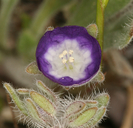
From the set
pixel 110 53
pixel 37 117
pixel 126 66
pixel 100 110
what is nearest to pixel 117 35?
pixel 110 53

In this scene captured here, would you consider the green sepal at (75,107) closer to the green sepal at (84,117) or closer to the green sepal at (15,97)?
the green sepal at (84,117)

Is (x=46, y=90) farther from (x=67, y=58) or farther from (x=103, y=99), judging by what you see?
(x=67, y=58)

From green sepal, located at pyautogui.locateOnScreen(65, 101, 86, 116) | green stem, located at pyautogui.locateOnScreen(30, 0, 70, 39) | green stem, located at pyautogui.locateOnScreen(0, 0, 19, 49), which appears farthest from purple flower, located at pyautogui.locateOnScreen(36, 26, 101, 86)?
green stem, located at pyautogui.locateOnScreen(30, 0, 70, 39)

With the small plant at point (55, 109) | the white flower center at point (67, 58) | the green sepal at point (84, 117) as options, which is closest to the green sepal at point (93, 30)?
the white flower center at point (67, 58)

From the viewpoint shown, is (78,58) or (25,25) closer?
(78,58)

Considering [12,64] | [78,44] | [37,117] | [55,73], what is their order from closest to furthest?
[37,117] → [55,73] → [78,44] → [12,64]

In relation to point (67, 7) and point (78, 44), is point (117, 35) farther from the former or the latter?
point (67, 7)

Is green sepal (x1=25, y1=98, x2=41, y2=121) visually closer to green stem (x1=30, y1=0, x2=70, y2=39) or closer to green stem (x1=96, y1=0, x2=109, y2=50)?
green stem (x1=96, y1=0, x2=109, y2=50)

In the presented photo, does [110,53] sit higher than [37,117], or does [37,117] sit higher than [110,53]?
[110,53]
